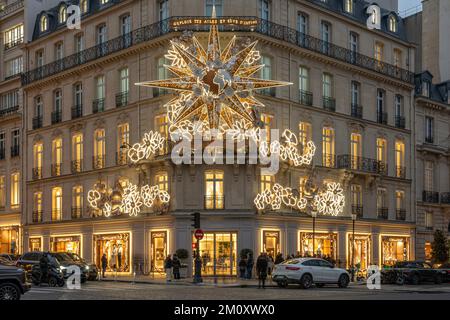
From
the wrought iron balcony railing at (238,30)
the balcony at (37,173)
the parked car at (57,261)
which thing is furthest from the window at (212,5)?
the balcony at (37,173)

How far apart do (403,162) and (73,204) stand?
22998mm

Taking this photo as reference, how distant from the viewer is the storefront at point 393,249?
2175 inches

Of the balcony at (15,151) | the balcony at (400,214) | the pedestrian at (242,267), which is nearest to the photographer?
the pedestrian at (242,267)

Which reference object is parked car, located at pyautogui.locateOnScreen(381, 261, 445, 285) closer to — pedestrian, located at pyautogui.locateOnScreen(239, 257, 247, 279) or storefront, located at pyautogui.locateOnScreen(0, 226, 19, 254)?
pedestrian, located at pyautogui.locateOnScreen(239, 257, 247, 279)

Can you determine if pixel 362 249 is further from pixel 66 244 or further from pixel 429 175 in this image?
pixel 66 244

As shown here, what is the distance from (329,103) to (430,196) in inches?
524

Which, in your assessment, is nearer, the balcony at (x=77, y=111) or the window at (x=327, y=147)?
the window at (x=327, y=147)

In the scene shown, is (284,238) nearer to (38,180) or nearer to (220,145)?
(220,145)

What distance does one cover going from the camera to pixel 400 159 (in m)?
57.4

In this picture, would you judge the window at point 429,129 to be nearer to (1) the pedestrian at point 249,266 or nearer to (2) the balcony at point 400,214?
(2) the balcony at point 400,214

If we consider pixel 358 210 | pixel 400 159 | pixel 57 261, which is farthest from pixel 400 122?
pixel 57 261

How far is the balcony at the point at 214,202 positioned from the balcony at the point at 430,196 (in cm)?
1998

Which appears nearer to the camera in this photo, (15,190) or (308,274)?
(308,274)

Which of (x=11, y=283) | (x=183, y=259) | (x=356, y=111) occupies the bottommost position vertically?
(x=183, y=259)
